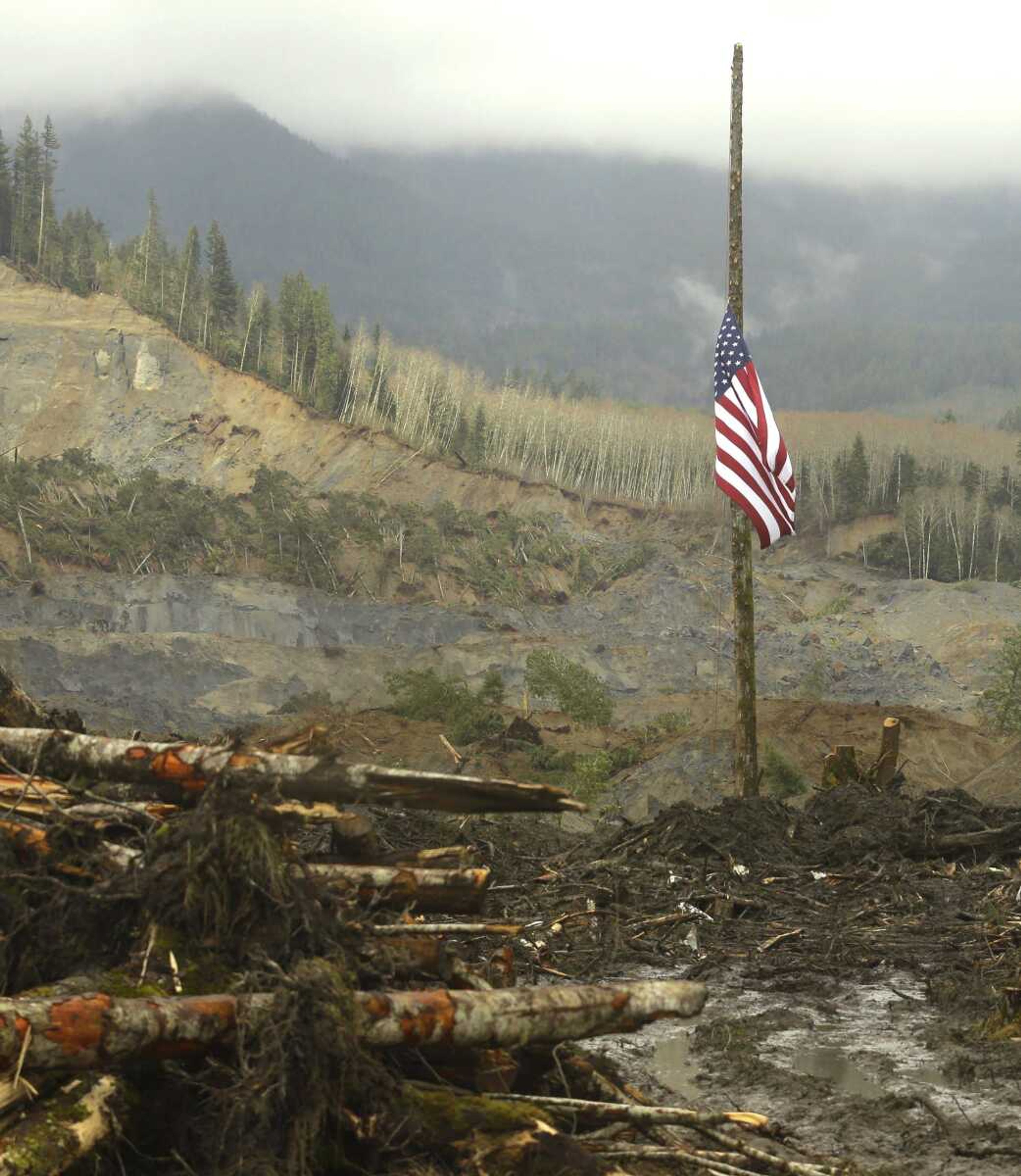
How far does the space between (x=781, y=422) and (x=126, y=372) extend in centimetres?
7994

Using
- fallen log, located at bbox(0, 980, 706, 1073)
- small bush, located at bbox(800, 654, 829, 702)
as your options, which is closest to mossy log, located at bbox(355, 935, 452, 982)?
fallen log, located at bbox(0, 980, 706, 1073)

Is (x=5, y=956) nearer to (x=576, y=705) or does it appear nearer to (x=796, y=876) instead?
(x=796, y=876)

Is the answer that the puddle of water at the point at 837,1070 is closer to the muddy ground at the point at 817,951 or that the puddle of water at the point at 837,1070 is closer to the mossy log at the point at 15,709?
the muddy ground at the point at 817,951

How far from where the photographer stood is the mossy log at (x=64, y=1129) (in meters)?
3.97

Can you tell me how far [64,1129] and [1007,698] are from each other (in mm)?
35574

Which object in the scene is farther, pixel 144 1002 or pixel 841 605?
pixel 841 605

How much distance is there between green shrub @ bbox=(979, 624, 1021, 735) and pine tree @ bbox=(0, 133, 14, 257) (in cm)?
7070

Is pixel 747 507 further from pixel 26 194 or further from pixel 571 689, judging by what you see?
pixel 26 194

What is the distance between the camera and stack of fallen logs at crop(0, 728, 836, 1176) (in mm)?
4172

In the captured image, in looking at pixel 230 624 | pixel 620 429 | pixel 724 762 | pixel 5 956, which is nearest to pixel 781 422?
pixel 620 429

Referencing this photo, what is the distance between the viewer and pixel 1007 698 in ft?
121

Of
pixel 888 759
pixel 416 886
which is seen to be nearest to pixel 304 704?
pixel 888 759

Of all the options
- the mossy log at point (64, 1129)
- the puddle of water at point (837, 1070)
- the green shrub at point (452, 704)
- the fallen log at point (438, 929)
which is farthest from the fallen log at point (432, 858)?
the green shrub at point (452, 704)

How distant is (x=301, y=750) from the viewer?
5480 mm
